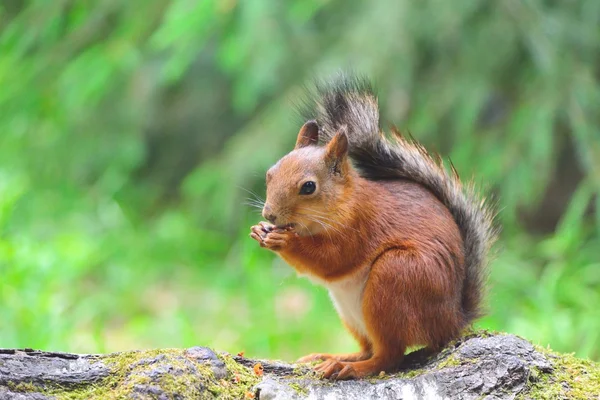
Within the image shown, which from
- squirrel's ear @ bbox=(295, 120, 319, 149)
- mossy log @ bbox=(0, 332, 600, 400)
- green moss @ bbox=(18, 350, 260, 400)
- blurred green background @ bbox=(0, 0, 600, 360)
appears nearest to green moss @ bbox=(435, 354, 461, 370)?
mossy log @ bbox=(0, 332, 600, 400)

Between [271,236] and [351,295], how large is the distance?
239 millimetres

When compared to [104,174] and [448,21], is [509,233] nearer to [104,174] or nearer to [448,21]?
[448,21]

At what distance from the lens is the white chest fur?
5.63 ft

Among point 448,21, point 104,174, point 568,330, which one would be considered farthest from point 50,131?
point 568,330

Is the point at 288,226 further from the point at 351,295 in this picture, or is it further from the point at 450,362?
the point at 450,362

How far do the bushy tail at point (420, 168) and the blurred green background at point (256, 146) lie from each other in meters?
0.86

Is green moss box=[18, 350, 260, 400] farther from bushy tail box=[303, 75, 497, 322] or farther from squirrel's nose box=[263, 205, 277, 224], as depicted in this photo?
bushy tail box=[303, 75, 497, 322]

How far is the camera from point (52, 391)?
1.41 m

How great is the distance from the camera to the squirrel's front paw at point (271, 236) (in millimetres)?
1661

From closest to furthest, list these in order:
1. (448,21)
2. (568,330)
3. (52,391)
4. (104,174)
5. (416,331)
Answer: (52,391), (416,331), (568,330), (448,21), (104,174)

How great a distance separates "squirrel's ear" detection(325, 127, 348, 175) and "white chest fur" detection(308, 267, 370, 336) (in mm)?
237

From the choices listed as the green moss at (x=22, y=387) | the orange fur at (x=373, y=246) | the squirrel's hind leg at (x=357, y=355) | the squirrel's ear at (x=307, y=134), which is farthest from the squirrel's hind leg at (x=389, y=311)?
the green moss at (x=22, y=387)

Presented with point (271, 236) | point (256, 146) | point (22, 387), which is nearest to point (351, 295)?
point (271, 236)

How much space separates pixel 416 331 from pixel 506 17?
77.3 inches
